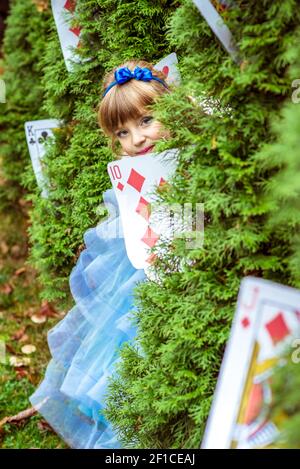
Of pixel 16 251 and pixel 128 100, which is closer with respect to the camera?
pixel 128 100

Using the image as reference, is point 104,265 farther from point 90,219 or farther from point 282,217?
point 282,217

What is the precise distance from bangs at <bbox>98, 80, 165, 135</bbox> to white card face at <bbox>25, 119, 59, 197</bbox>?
3.66 feet

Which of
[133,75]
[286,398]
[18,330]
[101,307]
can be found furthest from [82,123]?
[286,398]

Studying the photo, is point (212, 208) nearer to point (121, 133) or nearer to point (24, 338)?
point (121, 133)

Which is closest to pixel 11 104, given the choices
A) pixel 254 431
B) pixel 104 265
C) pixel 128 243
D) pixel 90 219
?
pixel 90 219

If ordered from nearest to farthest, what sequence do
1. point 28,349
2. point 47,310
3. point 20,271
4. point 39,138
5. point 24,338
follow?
point 39,138 < point 28,349 < point 24,338 < point 47,310 < point 20,271

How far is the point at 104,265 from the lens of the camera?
313 centimetres

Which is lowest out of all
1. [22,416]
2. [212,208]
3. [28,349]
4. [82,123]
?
[28,349]

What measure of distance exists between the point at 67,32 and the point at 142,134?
1053mm

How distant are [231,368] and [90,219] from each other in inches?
72.1

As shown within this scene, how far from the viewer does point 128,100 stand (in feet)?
9.42

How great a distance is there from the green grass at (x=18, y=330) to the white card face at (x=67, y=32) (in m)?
1.95

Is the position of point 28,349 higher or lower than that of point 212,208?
lower

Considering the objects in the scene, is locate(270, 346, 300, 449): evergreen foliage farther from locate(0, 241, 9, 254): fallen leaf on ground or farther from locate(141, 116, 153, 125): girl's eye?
locate(0, 241, 9, 254): fallen leaf on ground
